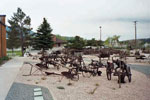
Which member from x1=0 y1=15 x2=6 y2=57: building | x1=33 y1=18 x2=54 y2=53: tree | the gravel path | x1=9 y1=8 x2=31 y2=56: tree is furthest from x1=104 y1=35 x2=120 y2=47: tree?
the gravel path

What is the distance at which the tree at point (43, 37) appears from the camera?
20.5 m

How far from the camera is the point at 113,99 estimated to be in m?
4.00

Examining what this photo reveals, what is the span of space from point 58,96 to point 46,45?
17.0 m

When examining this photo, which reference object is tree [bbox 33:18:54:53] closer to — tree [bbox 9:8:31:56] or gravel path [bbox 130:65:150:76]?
tree [bbox 9:8:31:56]

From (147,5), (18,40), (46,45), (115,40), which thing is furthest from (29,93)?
(115,40)

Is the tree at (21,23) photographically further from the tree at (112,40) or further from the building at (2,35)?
the tree at (112,40)

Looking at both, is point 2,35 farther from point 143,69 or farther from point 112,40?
point 112,40

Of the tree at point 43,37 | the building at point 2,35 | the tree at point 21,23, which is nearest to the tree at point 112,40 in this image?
the tree at point 43,37

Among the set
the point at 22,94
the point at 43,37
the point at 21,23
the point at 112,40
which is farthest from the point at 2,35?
the point at 112,40

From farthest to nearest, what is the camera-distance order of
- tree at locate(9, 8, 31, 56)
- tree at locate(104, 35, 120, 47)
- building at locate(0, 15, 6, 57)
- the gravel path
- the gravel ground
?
tree at locate(104, 35, 120, 47) < tree at locate(9, 8, 31, 56) < building at locate(0, 15, 6, 57) < the gravel path < the gravel ground

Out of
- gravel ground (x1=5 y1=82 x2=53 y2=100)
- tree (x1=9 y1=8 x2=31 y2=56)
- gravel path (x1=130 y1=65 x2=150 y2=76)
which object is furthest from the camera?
tree (x1=9 y1=8 x2=31 y2=56)

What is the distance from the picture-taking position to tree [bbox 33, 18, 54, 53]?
20.5 m

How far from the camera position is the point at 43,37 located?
20.5 m

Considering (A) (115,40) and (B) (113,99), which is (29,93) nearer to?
(B) (113,99)
